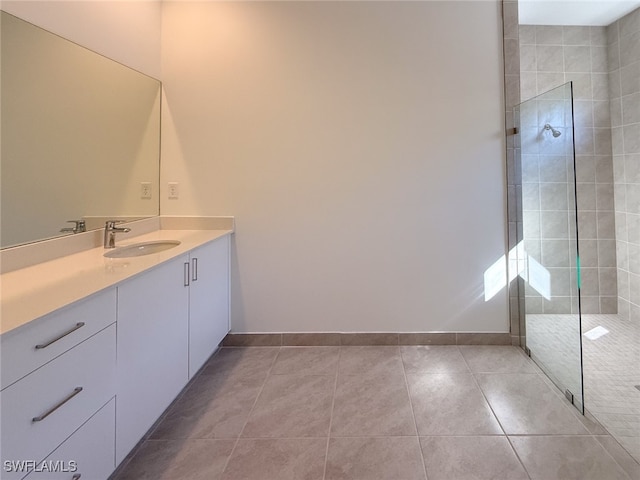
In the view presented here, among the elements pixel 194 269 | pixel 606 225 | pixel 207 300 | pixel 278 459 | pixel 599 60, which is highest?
pixel 599 60

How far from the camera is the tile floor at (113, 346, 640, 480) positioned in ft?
4.69

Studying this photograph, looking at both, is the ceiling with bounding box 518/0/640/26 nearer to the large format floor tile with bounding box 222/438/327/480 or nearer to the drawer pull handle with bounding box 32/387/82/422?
the large format floor tile with bounding box 222/438/327/480

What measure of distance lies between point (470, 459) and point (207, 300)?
5.33 ft

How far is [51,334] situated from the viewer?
3.25 ft

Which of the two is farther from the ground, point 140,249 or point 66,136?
point 66,136

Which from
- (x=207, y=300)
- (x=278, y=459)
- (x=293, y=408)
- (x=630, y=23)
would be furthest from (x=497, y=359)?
(x=630, y=23)

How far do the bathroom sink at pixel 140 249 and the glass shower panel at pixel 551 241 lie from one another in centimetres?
239

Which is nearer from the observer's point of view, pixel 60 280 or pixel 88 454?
pixel 88 454

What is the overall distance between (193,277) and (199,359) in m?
0.49

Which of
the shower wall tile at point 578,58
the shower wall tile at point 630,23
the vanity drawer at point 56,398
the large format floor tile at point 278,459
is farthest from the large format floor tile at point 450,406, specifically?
the shower wall tile at point 630,23

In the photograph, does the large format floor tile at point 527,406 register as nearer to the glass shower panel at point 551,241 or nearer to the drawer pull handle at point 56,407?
the glass shower panel at point 551,241

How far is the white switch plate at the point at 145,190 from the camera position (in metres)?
2.42

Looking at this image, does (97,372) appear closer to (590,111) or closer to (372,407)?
(372,407)

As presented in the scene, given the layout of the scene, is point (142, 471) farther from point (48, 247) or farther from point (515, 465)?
point (515, 465)
